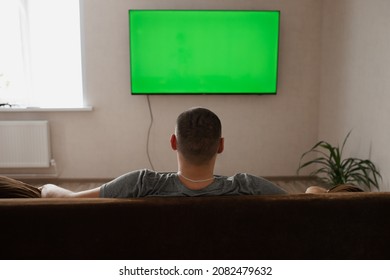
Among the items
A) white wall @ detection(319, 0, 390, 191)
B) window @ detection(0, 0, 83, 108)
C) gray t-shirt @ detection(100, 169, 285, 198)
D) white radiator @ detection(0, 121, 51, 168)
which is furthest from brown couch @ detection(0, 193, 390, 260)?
window @ detection(0, 0, 83, 108)

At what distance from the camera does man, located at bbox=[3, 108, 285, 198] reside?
124cm

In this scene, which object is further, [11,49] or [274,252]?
[11,49]

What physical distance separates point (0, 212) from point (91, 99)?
3417mm

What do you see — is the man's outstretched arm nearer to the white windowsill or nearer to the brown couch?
the brown couch

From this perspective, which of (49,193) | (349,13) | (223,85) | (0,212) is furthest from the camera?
(223,85)

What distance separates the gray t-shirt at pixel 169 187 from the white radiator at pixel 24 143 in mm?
3309

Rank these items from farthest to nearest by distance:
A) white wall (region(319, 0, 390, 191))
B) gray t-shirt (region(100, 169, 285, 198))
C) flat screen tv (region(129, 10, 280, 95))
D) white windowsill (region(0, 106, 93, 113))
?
white windowsill (region(0, 106, 93, 113))
flat screen tv (region(129, 10, 280, 95))
white wall (region(319, 0, 390, 191))
gray t-shirt (region(100, 169, 285, 198))

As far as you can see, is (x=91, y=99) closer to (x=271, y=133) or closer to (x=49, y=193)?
(x=271, y=133)

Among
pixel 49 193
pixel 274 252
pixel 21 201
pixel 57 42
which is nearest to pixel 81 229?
pixel 21 201

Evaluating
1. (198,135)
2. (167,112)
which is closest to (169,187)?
(198,135)

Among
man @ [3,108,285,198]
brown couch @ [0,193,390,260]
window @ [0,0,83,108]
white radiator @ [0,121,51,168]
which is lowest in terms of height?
white radiator @ [0,121,51,168]

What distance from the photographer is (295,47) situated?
4336 mm

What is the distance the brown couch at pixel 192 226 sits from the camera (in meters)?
1.05

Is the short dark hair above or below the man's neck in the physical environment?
above
